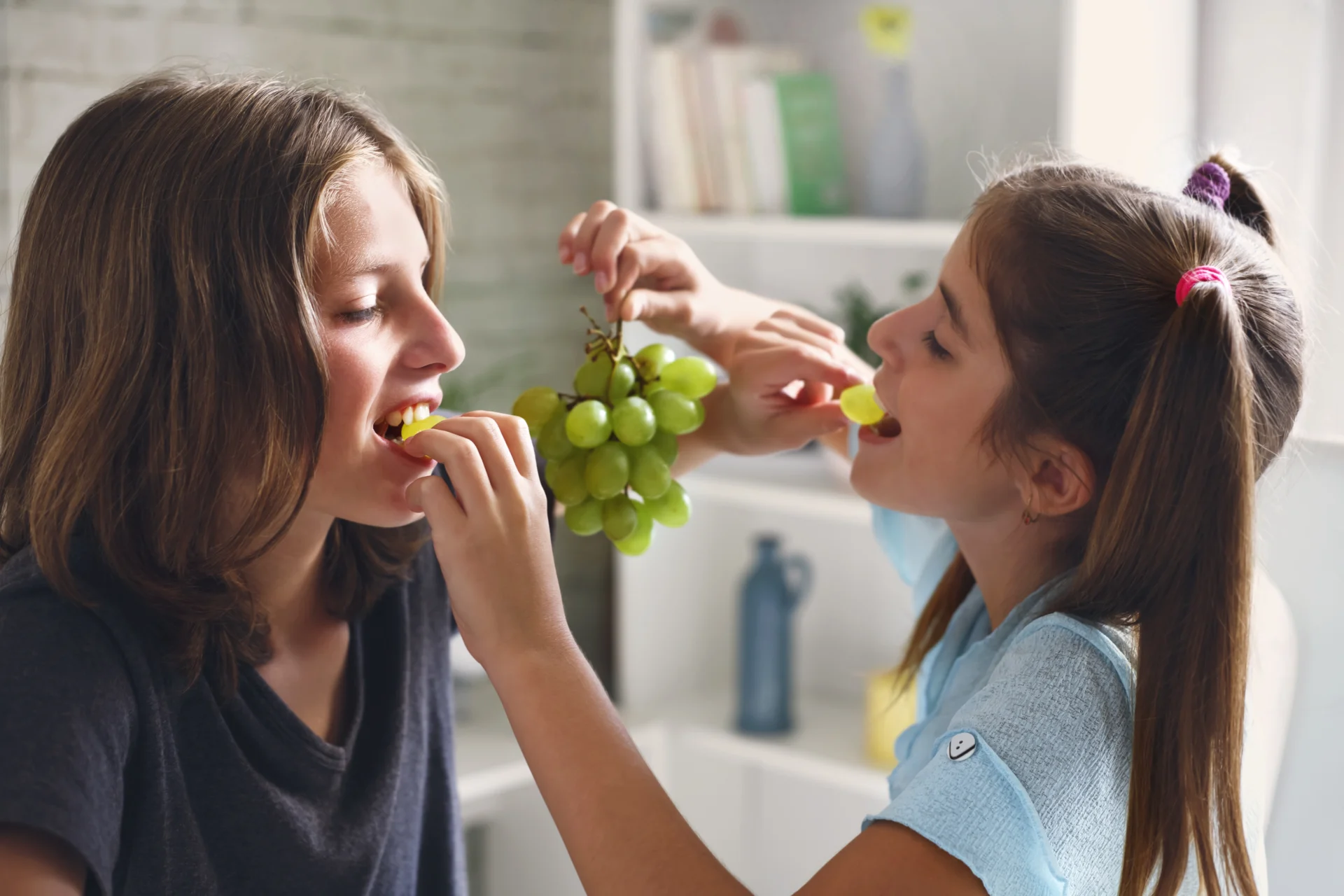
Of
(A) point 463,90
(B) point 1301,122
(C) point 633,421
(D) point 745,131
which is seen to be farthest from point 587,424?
(A) point 463,90

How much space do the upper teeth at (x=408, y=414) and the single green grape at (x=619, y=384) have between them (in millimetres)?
169

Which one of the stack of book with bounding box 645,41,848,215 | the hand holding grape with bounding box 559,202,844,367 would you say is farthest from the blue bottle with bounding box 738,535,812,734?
the hand holding grape with bounding box 559,202,844,367

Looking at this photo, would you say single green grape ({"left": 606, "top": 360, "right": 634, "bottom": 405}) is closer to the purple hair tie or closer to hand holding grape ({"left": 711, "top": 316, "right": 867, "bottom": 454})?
hand holding grape ({"left": 711, "top": 316, "right": 867, "bottom": 454})

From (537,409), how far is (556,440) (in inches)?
1.3

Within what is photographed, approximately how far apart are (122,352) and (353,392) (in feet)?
0.57

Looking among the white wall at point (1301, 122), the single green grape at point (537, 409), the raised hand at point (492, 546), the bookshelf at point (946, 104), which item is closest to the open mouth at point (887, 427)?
the single green grape at point (537, 409)

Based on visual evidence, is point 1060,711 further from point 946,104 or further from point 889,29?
point 946,104

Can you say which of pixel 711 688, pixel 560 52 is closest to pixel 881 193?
pixel 560 52

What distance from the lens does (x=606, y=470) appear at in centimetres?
113

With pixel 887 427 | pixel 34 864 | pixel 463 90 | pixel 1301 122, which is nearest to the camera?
pixel 34 864

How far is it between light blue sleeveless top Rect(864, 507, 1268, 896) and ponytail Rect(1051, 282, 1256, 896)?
0.02 meters

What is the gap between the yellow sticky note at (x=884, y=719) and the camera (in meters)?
2.32

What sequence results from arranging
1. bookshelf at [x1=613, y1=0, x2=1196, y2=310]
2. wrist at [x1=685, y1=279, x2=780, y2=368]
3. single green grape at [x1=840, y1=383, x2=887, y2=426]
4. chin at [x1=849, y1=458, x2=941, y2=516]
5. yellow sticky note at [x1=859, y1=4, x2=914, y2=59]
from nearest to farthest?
chin at [x1=849, y1=458, x2=941, y2=516] < single green grape at [x1=840, y1=383, x2=887, y2=426] < wrist at [x1=685, y1=279, x2=780, y2=368] < bookshelf at [x1=613, y1=0, x2=1196, y2=310] < yellow sticky note at [x1=859, y1=4, x2=914, y2=59]

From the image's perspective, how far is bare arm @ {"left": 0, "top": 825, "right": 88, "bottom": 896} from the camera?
2.66 feet
